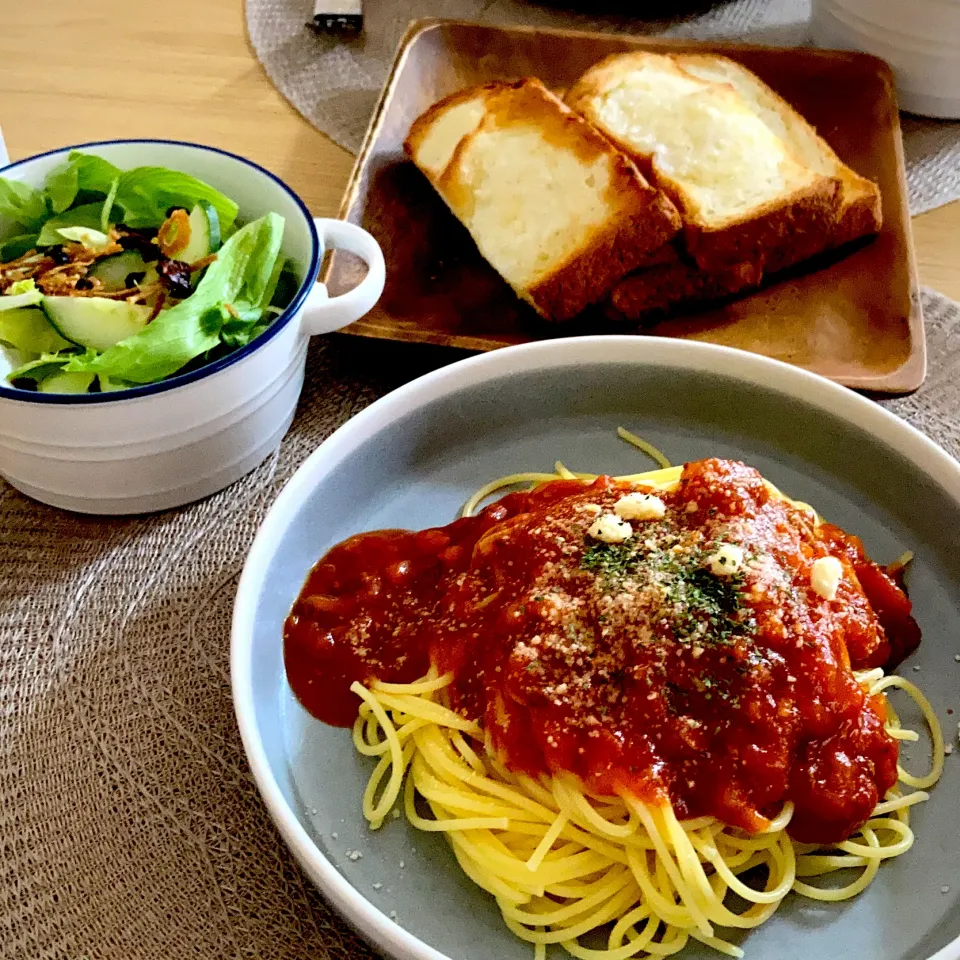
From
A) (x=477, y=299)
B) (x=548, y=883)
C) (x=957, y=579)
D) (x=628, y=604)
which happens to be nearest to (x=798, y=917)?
(x=548, y=883)

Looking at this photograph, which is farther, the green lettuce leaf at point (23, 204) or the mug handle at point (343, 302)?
the green lettuce leaf at point (23, 204)

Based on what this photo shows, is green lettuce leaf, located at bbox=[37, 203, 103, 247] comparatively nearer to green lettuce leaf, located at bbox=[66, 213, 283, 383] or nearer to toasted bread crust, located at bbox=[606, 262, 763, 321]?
green lettuce leaf, located at bbox=[66, 213, 283, 383]

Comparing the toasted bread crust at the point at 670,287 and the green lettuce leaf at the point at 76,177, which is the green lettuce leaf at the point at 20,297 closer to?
the green lettuce leaf at the point at 76,177

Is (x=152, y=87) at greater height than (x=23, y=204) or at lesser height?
lesser

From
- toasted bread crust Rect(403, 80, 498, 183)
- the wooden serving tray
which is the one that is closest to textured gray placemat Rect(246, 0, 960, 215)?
the wooden serving tray

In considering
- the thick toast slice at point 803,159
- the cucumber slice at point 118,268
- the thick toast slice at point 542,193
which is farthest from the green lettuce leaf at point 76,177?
the thick toast slice at point 803,159

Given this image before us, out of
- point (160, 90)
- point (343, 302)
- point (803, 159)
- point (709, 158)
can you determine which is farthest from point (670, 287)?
point (160, 90)

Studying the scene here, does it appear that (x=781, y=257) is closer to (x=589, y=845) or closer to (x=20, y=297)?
(x=589, y=845)
